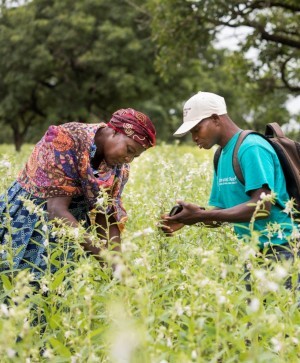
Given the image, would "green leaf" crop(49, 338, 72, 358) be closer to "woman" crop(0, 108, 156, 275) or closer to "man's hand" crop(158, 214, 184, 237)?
"woman" crop(0, 108, 156, 275)

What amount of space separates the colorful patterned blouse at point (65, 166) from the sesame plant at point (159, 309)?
0.20 meters

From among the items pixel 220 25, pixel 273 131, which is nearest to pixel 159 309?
pixel 273 131

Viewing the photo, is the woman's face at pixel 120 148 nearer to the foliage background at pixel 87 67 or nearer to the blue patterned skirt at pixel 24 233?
the blue patterned skirt at pixel 24 233

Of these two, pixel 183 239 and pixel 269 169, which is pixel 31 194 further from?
pixel 269 169

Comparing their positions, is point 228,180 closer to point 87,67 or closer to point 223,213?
point 223,213

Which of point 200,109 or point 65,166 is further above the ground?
point 200,109

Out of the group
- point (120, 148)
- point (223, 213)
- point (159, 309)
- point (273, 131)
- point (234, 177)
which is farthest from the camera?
point (273, 131)

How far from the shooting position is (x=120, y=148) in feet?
13.2

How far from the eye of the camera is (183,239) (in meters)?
4.55

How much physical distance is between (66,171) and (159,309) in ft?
3.82

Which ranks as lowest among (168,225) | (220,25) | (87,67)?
(87,67)

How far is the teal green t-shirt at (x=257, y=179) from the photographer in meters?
3.69

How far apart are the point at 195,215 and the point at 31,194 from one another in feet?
3.14

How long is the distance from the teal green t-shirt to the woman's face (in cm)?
51
